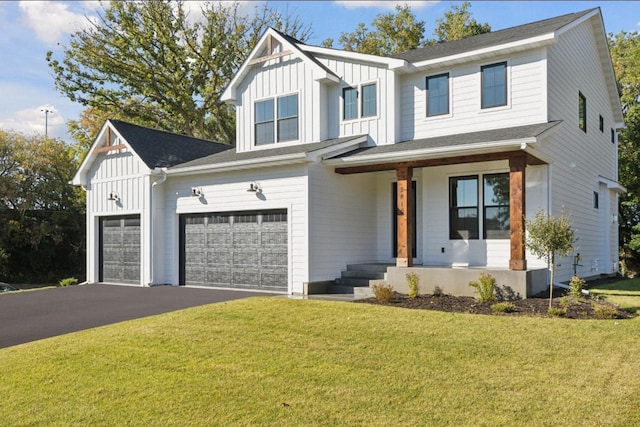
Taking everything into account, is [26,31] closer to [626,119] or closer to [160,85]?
[160,85]

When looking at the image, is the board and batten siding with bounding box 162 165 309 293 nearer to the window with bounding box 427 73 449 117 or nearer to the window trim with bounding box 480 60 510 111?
the window with bounding box 427 73 449 117

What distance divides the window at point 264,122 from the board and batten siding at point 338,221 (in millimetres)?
3371

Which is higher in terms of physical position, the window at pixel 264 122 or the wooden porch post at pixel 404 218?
the window at pixel 264 122

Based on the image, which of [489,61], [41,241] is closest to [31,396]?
[489,61]

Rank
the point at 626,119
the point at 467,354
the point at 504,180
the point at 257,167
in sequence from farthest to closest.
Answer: the point at 626,119, the point at 257,167, the point at 504,180, the point at 467,354

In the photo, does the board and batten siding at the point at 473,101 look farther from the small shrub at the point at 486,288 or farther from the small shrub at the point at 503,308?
the small shrub at the point at 503,308

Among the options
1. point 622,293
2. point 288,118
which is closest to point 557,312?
point 622,293

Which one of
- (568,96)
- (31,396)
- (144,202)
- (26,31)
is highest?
(26,31)

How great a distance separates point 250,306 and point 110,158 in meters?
9.60

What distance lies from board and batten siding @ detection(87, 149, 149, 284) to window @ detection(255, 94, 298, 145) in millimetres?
3768

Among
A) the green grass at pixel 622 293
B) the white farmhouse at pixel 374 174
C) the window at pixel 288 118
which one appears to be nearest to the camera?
the green grass at pixel 622 293

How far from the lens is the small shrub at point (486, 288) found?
33.2 feet

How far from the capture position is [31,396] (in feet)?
18.4

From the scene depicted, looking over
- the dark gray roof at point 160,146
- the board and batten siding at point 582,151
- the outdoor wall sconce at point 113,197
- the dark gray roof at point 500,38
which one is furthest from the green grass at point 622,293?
the outdoor wall sconce at point 113,197
